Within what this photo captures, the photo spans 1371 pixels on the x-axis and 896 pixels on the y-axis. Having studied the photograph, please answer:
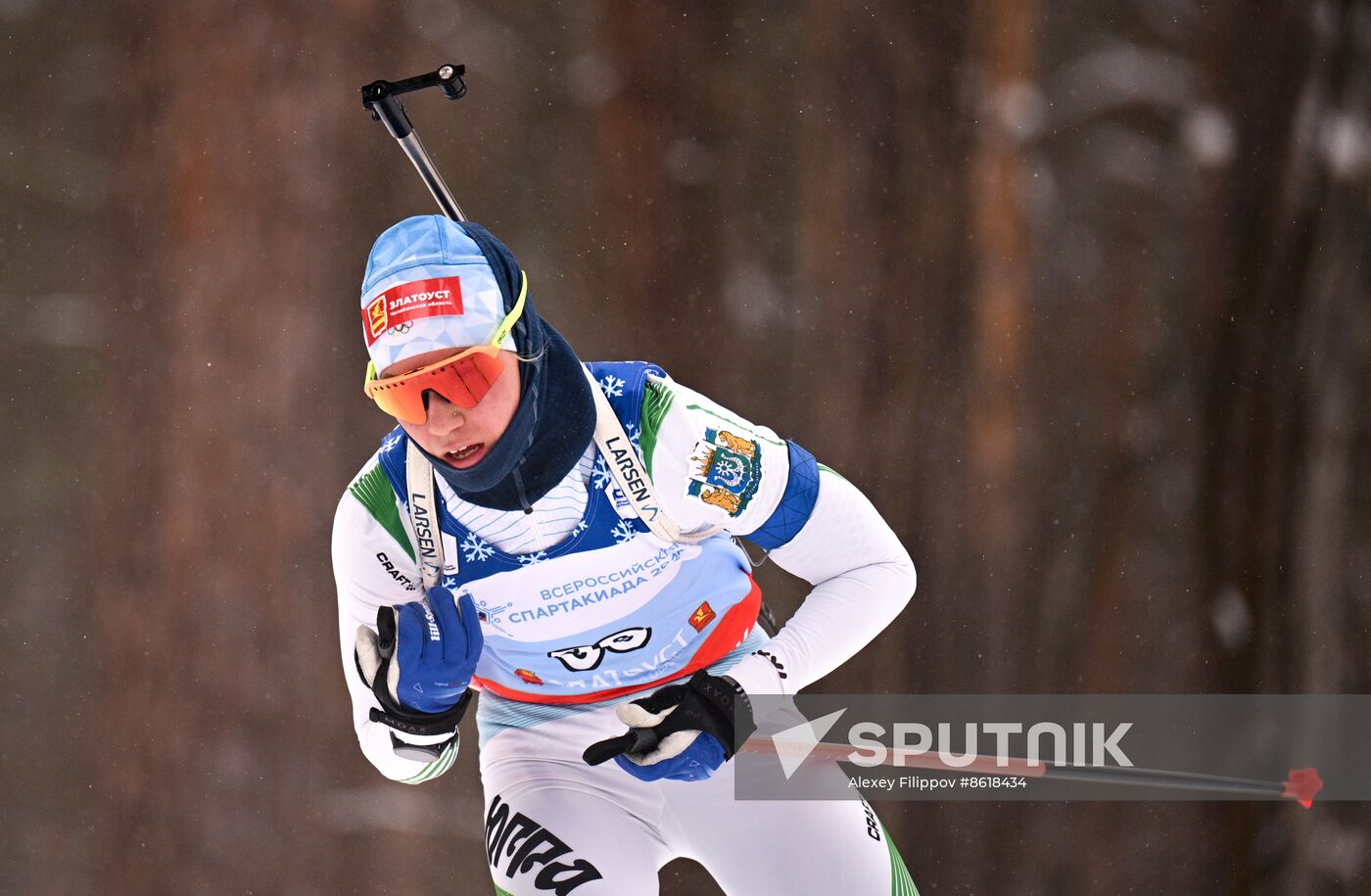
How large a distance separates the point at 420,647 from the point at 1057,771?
109 cm

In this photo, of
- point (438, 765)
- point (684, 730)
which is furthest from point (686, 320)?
point (684, 730)

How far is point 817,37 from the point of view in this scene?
3.50 meters

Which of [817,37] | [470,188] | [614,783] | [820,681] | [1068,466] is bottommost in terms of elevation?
[820,681]

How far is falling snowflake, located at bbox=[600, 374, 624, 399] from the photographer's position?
1982 millimetres

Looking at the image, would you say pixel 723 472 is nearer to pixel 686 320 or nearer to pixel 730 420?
pixel 730 420

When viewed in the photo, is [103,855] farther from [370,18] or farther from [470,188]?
[370,18]

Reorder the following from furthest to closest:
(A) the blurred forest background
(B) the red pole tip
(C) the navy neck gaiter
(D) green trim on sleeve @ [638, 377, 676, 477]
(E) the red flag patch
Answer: (A) the blurred forest background < (B) the red pole tip < (E) the red flag patch < (D) green trim on sleeve @ [638, 377, 676, 477] < (C) the navy neck gaiter

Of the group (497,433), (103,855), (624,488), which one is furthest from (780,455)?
(103,855)

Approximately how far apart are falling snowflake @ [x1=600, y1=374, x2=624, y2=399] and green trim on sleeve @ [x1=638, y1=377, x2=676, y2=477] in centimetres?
4

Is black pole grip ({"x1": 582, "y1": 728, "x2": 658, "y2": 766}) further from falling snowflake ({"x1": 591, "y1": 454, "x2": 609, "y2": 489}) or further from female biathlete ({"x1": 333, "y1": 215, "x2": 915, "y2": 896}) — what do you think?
falling snowflake ({"x1": 591, "y1": 454, "x2": 609, "y2": 489})

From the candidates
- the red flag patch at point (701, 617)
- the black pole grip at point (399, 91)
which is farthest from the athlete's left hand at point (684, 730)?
the black pole grip at point (399, 91)

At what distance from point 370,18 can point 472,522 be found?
2042mm

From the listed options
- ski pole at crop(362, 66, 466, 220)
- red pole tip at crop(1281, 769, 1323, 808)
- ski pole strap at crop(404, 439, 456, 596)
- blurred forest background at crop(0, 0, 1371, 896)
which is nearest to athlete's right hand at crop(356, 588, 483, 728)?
ski pole strap at crop(404, 439, 456, 596)

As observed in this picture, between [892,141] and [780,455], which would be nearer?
[780,455]
